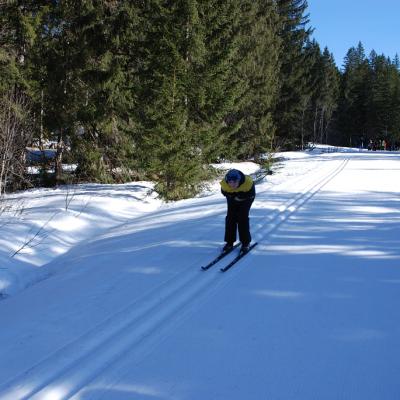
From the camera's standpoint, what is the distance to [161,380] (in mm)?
3463

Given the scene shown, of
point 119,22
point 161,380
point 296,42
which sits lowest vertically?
point 161,380

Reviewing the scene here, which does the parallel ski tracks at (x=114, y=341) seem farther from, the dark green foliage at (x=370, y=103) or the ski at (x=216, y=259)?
the dark green foliage at (x=370, y=103)

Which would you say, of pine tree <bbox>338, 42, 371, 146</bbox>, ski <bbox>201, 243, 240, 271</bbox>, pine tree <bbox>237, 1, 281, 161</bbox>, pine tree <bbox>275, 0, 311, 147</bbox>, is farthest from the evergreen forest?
pine tree <bbox>338, 42, 371, 146</bbox>

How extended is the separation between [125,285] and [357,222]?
5.57 meters

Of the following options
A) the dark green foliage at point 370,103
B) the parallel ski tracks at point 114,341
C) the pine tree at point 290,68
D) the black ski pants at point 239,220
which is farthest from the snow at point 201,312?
the dark green foliage at point 370,103

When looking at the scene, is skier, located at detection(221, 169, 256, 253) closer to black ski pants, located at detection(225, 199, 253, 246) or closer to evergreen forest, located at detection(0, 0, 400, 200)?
black ski pants, located at detection(225, 199, 253, 246)

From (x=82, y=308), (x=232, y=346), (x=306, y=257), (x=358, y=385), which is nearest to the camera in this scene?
(x=358, y=385)

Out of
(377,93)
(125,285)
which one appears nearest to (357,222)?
(125,285)

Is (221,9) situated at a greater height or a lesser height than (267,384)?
greater

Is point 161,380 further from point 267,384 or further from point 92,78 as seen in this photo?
point 92,78

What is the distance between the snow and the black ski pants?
13.2 inches

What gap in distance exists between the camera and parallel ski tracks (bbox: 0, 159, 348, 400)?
11.1 feet

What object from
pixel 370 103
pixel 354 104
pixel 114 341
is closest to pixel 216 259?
pixel 114 341

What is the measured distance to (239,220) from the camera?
23.1 ft
